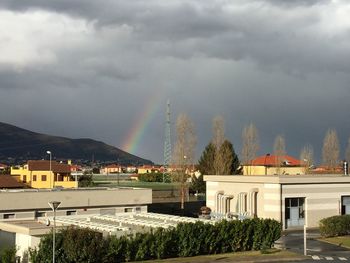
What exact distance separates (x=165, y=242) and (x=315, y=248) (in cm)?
1347

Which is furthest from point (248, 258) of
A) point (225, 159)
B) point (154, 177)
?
point (154, 177)

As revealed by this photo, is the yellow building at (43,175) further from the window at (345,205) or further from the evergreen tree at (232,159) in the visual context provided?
the window at (345,205)

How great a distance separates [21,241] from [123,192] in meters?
20.1

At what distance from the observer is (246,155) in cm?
9494

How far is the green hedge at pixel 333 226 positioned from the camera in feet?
162

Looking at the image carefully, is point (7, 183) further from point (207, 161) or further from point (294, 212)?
point (294, 212)

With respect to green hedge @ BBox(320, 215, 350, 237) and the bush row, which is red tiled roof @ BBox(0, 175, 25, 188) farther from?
the bush row

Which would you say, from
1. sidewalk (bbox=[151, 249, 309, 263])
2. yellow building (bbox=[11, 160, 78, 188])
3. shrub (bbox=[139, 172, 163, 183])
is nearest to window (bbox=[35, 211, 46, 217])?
sidewalk (bbox=[151, 249, 309, 263])

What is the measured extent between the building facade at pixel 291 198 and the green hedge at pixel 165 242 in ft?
50.8

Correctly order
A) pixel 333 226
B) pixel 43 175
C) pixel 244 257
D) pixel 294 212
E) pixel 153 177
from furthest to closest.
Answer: pixel 153 177
pixel 43 175
pixel 294 212
pixel 333 226
pixel 244 257

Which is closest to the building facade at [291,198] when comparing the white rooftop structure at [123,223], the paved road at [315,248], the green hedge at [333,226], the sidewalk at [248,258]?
the paved road at [315,248]

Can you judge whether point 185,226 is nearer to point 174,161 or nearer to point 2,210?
point 2,210

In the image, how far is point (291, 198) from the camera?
186ft

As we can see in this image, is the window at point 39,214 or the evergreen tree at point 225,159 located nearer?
the window at point 39,214
